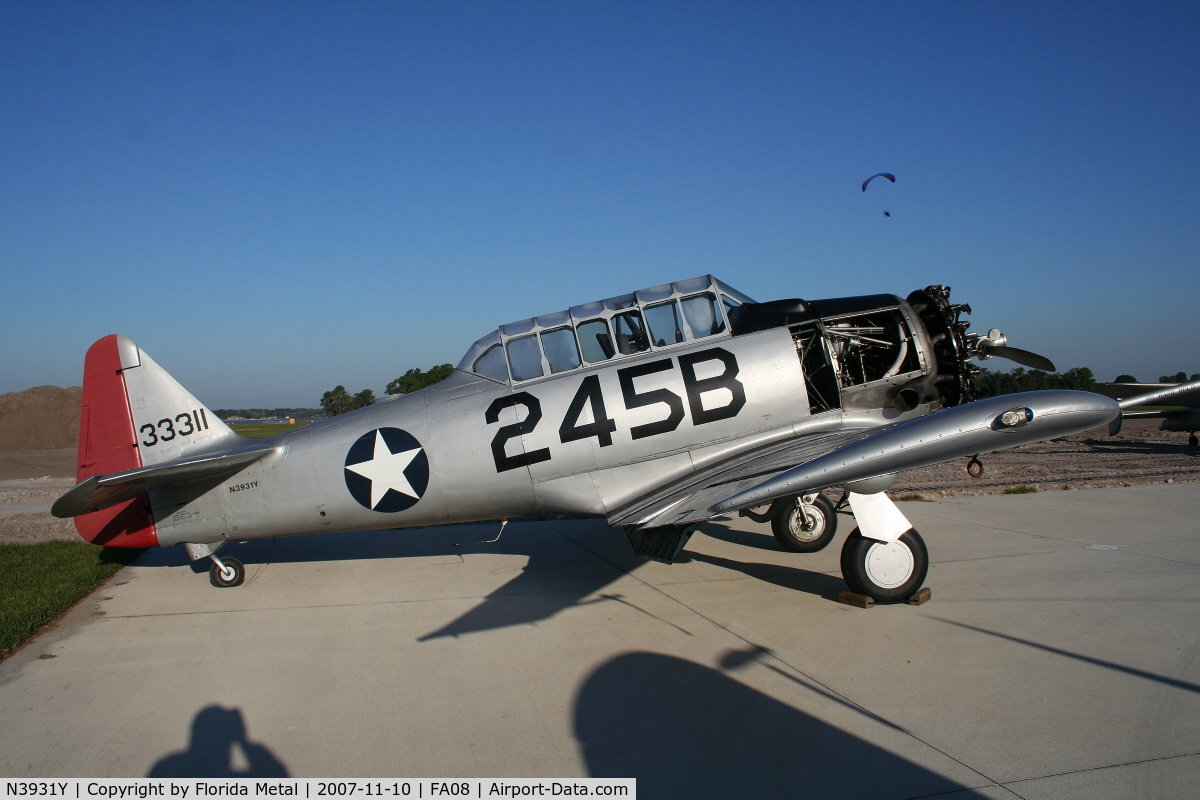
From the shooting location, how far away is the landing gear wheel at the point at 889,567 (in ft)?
19.7

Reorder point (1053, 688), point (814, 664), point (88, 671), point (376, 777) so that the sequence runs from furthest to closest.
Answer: point (88, 671) < point (814, 664) < point (1053, 688) < point (376, 777)

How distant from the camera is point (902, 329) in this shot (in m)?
6.99

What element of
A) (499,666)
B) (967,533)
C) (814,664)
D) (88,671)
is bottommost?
(967,533)

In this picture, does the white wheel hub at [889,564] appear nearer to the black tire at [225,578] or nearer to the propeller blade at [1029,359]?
the propeller blade at [1029,359]

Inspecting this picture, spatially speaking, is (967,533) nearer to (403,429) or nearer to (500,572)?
(500,572)

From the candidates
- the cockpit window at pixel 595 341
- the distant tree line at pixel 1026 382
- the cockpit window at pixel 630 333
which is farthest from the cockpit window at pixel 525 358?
the distant tree line at pixel 1026 382

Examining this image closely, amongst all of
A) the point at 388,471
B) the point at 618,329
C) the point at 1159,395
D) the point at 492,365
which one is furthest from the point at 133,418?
the point at 1159,395

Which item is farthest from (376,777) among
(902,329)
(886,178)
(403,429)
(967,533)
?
(886,178)

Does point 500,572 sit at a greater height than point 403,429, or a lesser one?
lesser

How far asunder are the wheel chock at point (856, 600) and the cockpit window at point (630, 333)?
3.00m

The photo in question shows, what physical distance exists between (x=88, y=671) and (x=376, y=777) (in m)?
3.27

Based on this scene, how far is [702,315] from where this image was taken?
7023 millimetres

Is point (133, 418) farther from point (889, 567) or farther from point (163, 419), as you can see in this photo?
point (889, 567)

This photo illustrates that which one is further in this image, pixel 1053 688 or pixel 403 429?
pixel 403 429
